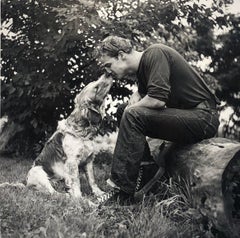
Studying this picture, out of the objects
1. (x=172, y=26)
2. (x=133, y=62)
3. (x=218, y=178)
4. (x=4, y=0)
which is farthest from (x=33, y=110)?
(x=218, y=178)

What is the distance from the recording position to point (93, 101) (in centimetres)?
564

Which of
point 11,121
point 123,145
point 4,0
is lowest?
point 11,121

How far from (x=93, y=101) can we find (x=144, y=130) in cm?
157

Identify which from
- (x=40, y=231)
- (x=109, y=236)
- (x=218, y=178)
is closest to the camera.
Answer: (x=40, y=231)

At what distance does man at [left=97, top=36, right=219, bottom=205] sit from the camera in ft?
13.5

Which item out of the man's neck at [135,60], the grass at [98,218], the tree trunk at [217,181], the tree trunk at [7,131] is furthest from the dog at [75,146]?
the tree trunk at [7,131]

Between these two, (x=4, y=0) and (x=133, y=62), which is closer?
(x=133, y=62)

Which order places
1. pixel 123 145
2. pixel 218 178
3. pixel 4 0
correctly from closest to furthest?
pixel 218 178
pixel 123 145
pixel 4 0

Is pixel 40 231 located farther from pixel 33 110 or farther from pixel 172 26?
pixel 172 26

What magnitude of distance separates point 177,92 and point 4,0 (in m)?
5.67

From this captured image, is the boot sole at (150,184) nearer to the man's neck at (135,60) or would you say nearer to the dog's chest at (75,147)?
the man's neck at (135,60)

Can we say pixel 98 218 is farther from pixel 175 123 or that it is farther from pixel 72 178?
pixel 72 178

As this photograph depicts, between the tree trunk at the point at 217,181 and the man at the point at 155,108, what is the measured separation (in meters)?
0.26

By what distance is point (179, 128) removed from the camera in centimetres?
426
